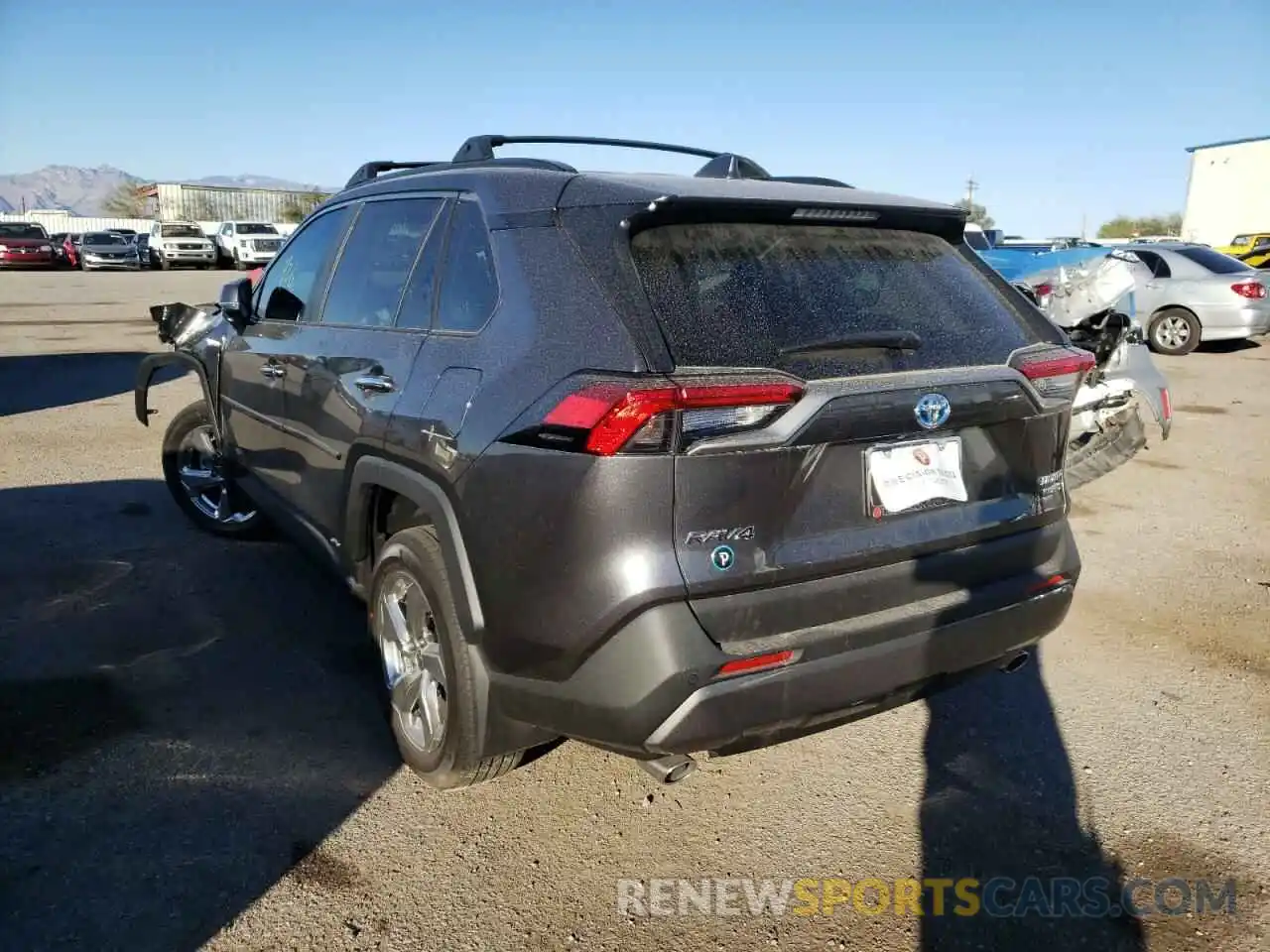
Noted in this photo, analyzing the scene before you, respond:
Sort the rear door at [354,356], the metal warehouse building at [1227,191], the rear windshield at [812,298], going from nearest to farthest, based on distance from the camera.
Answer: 1. the rear windshield at [812,298]
2. the rear door at [354,356]
3. the metal warehouse building at [1227,191]

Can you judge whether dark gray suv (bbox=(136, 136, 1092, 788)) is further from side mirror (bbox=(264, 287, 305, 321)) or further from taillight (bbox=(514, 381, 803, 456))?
side mirror (bbox=(264, 287, 305, 321))

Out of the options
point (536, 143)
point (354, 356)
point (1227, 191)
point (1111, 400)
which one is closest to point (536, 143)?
point (536, 143)

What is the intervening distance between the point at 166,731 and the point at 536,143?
8.48 ft

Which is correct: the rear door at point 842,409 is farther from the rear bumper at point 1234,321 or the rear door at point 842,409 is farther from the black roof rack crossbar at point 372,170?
the rear bumper at point 1234,321

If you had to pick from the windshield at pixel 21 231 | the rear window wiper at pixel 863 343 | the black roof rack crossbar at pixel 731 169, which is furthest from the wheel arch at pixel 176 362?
the windshield at pixel 21 231

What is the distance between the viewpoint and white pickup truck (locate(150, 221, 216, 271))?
34.3m

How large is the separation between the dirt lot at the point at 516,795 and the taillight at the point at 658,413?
4.21 feet

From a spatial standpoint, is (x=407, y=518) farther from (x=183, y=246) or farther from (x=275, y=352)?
(x=183, y=246)

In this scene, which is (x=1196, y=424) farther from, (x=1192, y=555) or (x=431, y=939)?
(x=431, y=939)

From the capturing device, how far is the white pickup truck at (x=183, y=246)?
3434cm

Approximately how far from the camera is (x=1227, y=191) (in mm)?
54469

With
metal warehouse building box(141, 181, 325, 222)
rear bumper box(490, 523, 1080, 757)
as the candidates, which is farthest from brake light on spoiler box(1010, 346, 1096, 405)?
metal warehouse building box(141, 181, 325, 222)

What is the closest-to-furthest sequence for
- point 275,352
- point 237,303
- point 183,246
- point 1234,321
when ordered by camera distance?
point 275,352, point 237,303, point 1234,321, point 183,246

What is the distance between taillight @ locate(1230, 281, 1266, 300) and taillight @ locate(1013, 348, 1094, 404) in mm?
13188
